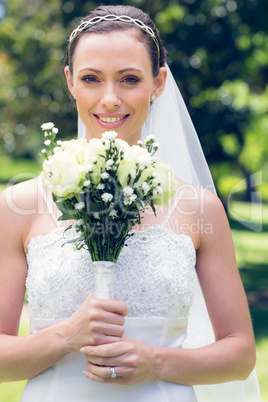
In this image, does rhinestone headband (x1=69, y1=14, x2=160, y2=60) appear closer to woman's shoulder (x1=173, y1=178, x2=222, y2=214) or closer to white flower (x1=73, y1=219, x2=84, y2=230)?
woman's shoulder (x1=173, y1=178, x2=222, y2=214)

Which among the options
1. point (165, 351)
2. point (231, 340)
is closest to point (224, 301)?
point (231, 340)

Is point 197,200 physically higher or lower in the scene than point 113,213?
higher

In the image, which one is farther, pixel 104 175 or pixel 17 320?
pixel 17 320

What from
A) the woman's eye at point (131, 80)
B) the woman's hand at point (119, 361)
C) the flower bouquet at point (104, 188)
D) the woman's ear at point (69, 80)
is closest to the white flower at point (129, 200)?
the flower bouquet at point (104, 188)

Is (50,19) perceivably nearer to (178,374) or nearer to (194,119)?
(194,119)

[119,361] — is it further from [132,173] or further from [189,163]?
[189,163]

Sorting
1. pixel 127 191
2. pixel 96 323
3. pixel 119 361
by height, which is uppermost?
pixel 127 191

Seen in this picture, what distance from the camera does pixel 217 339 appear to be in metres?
2.87

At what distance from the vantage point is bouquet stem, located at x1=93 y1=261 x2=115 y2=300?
245cm

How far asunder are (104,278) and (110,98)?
949 mm

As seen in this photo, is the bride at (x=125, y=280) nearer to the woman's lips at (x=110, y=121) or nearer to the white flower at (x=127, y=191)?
the woman's lips at (x=110, y=121)

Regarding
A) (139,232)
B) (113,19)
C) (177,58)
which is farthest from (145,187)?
Answer: (177,58)

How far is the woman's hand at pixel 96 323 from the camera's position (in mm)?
2375

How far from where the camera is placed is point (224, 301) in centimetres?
282
